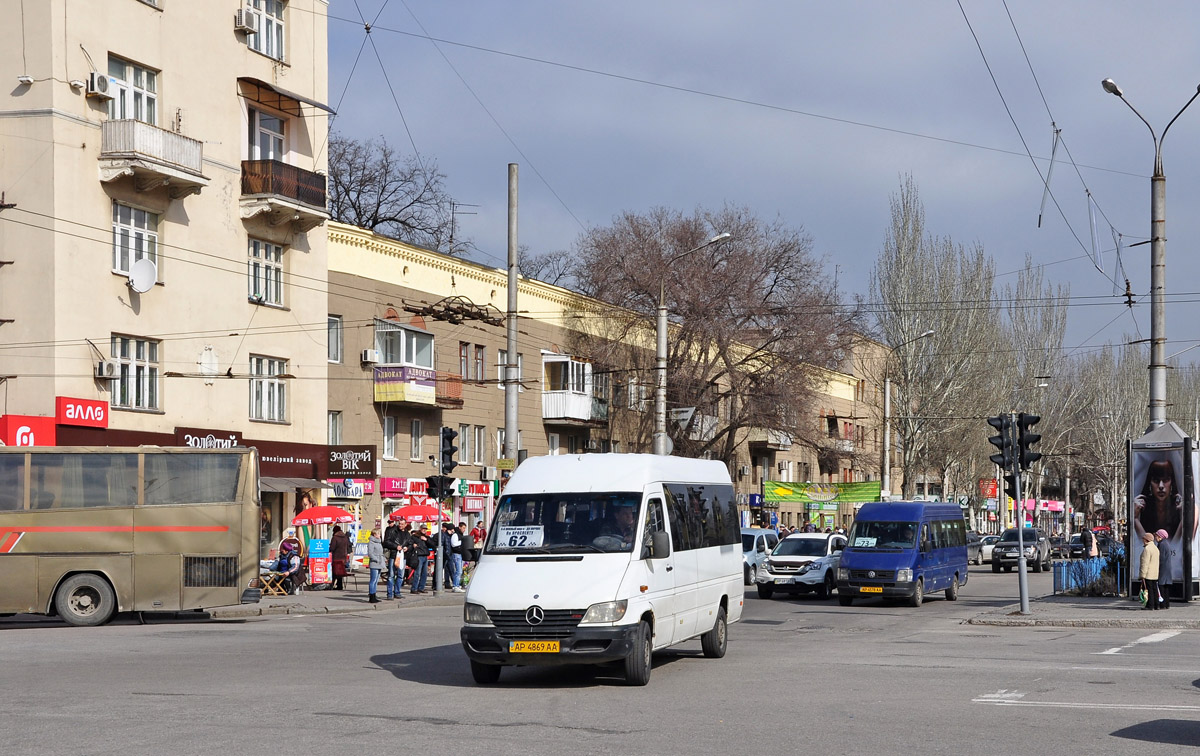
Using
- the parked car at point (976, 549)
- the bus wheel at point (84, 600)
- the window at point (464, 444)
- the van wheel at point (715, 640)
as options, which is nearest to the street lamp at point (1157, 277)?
the van wheel at point (715, 640)

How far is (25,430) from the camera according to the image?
30266 millimetres

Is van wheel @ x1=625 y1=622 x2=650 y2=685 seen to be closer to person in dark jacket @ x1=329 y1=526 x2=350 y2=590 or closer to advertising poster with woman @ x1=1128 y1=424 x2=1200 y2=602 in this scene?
advertising poster with woman @ x1=1128 y1=424 x2=1200 y2=602

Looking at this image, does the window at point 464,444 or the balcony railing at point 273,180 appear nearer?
the balcony railing at point 273,180

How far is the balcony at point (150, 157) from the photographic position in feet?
106

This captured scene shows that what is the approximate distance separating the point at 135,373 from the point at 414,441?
507 inches

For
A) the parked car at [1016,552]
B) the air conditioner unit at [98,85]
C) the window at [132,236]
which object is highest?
the air conditioner unit at [98,85]

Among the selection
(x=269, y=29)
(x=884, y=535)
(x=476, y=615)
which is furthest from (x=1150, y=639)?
(x=269, y=29)

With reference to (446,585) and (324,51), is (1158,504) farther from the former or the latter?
(324,51)

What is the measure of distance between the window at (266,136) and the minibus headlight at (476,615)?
27525mm

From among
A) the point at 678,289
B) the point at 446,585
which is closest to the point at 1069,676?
the point at 446,585

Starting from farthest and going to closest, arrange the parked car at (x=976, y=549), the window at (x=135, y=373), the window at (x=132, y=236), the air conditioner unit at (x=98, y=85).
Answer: the parked car at (x=976, y=549) < the window at (x=132, y=236) < the window at (x=135, y=373) < the air conditioner unit at (x=98, y=85)

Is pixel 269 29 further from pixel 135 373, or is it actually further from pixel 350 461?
pixel 350 461

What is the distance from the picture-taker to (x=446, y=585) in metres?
35.6

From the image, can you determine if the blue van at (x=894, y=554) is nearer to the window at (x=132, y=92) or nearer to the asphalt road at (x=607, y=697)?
the asphalt road at (x=607, y=697)
